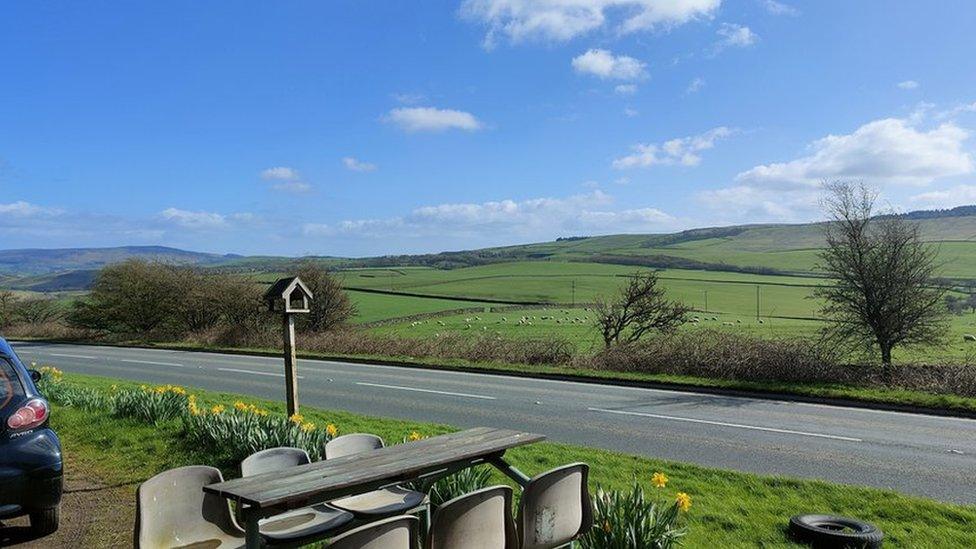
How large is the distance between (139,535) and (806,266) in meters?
101

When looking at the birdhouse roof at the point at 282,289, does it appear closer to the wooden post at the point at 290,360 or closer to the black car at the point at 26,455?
the wooden post at the point at 290,360

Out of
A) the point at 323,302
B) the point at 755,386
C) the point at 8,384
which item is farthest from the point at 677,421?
the point at 323,302

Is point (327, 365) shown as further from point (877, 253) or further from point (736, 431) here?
point (877, 253)

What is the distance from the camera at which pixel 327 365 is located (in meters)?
21.6

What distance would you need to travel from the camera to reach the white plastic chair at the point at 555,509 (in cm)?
399

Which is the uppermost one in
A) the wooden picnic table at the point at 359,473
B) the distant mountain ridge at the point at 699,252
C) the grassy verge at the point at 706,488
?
the distant mountain ridge at the point at 699,252

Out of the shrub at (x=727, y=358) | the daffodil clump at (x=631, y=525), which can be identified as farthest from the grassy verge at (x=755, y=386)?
the daffodil clump at (x=631, y=525)

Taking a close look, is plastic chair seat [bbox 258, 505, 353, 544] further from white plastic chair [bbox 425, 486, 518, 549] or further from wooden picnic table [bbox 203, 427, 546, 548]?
white plastic chair [bbox 425, 486, 518, 549]

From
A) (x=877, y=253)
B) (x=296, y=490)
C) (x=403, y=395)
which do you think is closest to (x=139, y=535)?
(x=296, y=490)

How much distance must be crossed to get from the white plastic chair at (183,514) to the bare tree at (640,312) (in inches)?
711

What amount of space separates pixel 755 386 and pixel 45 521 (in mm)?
13907

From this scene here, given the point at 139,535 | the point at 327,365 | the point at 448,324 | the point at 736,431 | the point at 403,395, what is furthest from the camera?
the point at 448,324

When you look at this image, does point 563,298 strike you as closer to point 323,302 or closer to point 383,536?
→ point 323,302

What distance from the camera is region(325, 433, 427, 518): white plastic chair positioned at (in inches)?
183
